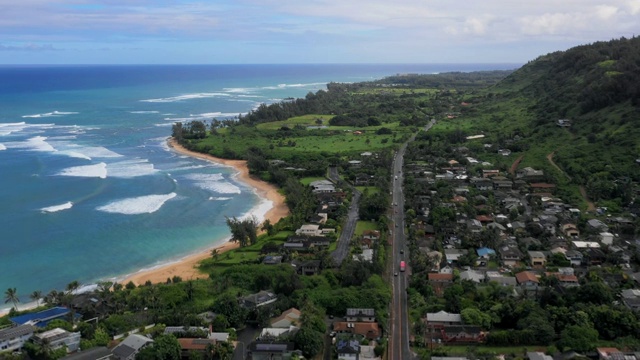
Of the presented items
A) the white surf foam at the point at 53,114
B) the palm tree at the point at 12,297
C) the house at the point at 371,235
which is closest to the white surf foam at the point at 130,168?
the palm tree at the point at 12,297

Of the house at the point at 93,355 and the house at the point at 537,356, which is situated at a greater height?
the house at the point at 93,355

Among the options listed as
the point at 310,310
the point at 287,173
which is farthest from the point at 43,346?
the point at 287,173

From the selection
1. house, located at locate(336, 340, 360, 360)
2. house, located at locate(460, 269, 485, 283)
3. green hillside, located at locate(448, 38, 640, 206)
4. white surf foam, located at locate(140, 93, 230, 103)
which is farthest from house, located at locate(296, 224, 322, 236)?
white surf foam, located at locate(140, 93, 230, 103)

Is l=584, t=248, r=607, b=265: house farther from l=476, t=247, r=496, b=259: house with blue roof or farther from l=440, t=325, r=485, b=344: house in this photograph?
l=440, t=325, r=485, b=344: house

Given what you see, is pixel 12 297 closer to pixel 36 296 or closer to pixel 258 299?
pixel 36 296

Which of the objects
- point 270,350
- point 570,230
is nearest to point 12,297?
point 270,350

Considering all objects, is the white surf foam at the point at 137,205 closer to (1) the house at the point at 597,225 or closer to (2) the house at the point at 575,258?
(2) the house at the point at 575,258
